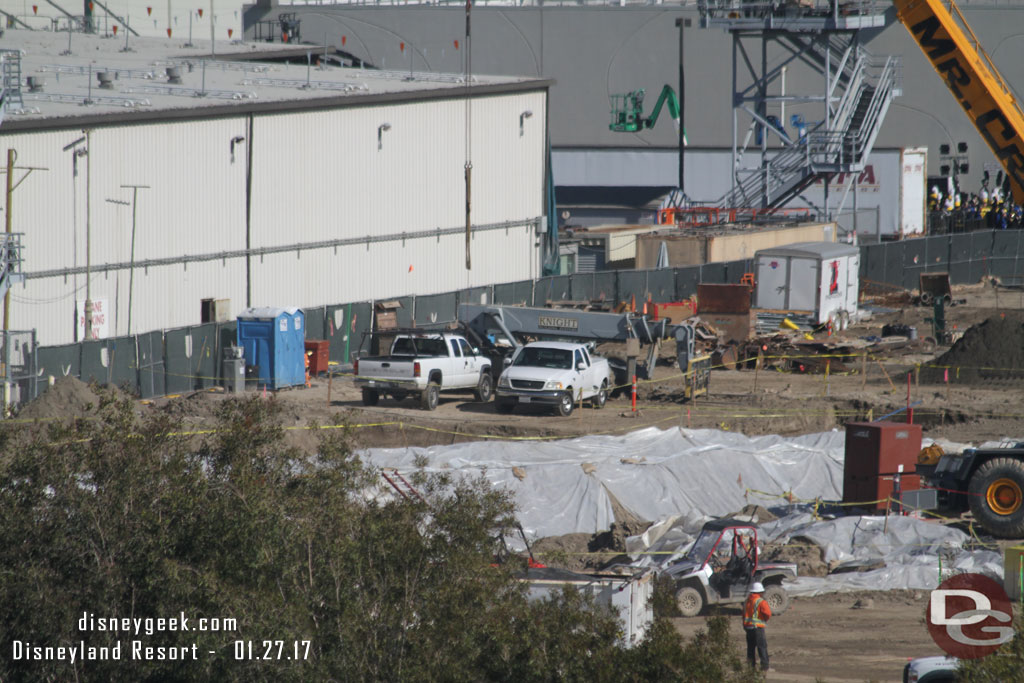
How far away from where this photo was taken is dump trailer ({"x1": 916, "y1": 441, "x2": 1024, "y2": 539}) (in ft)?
70.5

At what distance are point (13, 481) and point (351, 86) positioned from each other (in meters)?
37.7

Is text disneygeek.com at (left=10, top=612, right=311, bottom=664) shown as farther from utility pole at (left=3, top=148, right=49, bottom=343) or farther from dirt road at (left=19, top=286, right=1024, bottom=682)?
utility pole at (left=3, top=148, right=49, bottom=343)

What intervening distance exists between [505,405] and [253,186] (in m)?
14.1

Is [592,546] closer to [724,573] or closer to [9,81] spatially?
[724,573]

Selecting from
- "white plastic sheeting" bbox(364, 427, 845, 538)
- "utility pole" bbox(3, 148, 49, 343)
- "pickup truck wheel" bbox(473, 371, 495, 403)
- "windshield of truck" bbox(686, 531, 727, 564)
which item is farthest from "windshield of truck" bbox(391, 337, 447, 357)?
"windshield of truck" bbox(686, 531, 727, 564)

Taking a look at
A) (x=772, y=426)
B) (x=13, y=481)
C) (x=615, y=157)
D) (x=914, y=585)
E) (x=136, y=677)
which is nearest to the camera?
(x=136, y=677)

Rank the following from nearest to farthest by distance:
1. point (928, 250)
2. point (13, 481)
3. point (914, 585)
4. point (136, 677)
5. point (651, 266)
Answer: point (136, 677) → point (13, 481) → point (914, 585) → point (651, 266) → point (928, 250)

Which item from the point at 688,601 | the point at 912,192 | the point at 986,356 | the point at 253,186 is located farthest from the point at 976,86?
the point at 688,601

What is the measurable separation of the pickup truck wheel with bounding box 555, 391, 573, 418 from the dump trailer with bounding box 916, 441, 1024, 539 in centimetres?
1051

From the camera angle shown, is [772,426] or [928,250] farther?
[928,250]

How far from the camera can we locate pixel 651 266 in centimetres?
5350

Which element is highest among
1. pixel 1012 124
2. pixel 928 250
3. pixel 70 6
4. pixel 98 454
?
pixel 70 6

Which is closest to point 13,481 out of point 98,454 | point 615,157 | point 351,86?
point 98,454

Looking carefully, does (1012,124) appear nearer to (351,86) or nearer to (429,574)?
(351,86)
